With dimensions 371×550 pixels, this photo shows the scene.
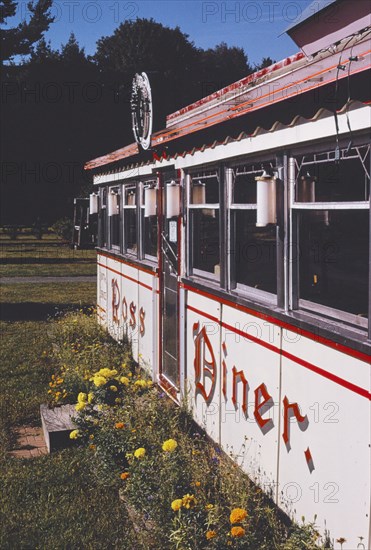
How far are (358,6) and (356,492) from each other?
253 centimetres

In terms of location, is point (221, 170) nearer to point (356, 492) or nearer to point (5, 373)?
point (356, 492)

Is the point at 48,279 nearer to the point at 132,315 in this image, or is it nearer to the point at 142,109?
the point at 132,315

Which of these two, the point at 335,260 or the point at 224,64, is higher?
the point at 224,64

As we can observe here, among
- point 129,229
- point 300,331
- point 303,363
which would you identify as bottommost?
point 303,363

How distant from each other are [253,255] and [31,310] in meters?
8.24

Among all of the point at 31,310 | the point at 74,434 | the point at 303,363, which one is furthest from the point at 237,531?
the point at 31,310

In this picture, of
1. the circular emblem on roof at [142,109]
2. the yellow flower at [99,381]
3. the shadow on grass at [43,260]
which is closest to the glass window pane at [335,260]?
the yellow flower at [99,381]

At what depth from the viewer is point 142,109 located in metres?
8.55

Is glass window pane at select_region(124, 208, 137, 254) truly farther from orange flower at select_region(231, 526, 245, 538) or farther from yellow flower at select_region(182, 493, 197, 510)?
orange flower at select_region(231, 526, 245, 538)

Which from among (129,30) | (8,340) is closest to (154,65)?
(129,30)

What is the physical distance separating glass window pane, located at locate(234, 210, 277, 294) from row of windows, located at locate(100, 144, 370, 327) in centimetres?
1

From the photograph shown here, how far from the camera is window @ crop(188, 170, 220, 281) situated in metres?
6.98

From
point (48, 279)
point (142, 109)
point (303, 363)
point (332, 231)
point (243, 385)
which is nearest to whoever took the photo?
point (303, 363)

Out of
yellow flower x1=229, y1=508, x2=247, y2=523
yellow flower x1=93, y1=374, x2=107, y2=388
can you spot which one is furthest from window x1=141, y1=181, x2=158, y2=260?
yellow flower x1=229, y1=508, x2=247, y2=523
